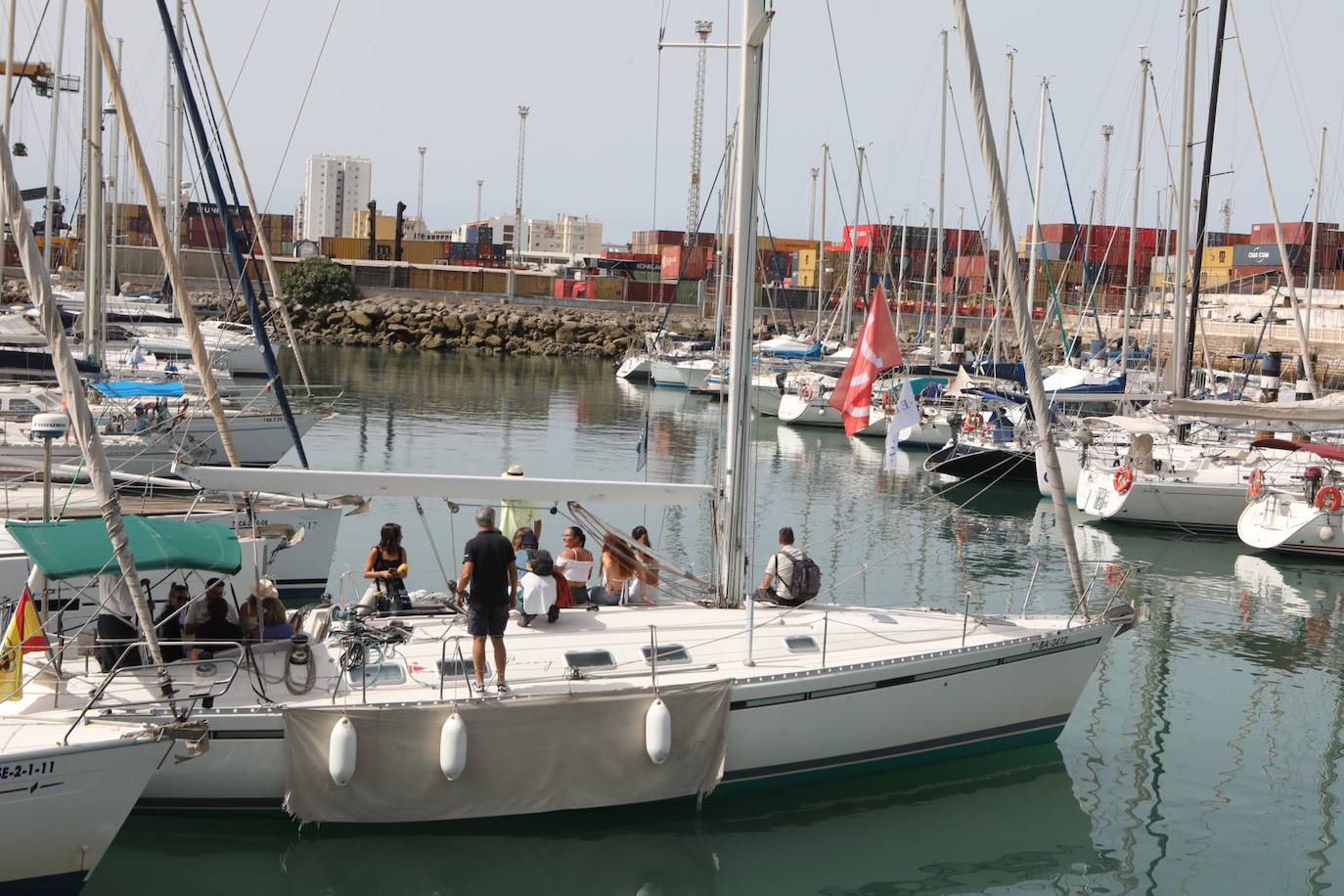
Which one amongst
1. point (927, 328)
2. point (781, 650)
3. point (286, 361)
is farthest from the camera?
point (927, 328)

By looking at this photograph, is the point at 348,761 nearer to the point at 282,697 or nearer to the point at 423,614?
the point at 282,697

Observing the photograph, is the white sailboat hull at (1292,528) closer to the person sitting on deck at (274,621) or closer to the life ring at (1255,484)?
the life ring at (1255,484)

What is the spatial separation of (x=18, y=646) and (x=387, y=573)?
3.78 meters

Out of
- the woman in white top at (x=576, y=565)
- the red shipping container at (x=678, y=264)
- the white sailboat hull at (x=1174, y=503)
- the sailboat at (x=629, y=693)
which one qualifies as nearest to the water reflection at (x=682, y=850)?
the sailboat at (x=629, y=693)

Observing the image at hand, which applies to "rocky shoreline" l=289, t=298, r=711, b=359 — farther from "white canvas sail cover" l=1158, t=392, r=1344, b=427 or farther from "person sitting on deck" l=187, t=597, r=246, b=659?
"person sitting on deck" l=187, t=597, r=246, b=659

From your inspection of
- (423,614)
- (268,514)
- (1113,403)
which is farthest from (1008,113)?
(423,614)

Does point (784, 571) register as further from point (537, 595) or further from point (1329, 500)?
point (1329, 500)

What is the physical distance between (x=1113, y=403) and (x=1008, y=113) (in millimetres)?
9917

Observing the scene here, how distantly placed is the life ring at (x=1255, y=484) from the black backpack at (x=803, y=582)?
15.8m

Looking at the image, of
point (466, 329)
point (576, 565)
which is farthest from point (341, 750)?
point (466, 329)

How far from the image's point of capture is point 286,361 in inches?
2309

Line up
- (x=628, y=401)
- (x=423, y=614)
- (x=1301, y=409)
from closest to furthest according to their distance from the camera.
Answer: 1. (x=423, y=614)
2. (x=1301, y=409)
3. (x=628, y=401)

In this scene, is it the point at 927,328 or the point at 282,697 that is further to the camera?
the point at 927,328

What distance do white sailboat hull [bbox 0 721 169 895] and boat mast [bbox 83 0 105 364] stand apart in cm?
1608
